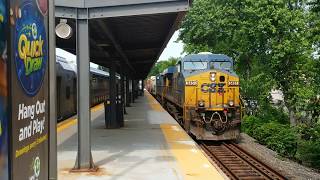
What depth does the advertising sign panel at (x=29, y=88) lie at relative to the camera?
2.97m

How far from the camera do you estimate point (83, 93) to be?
9.66m

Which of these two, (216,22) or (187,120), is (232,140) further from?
(216,22)

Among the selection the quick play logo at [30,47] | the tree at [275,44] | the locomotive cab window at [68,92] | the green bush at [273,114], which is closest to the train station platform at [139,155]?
the locomotive cab window at [68,92]

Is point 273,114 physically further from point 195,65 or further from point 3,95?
point 3,95

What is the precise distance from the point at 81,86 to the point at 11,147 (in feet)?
22.3

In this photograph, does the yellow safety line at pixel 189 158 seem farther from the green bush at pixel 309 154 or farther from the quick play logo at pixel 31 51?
the quick play logo at pixel 31 51

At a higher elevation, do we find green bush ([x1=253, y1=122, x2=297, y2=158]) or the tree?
the tree

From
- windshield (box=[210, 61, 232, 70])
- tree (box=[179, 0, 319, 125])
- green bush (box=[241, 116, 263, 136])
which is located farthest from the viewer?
tree (box=[179, 0, 319, 125])

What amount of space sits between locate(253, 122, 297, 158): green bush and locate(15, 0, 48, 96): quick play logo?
15.4m

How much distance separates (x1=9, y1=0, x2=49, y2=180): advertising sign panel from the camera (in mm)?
2969

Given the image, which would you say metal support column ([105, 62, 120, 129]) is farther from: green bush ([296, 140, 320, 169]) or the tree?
the tree

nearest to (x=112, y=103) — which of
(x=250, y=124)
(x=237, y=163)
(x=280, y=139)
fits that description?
(x=237, y=163)

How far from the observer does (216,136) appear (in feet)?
57.7

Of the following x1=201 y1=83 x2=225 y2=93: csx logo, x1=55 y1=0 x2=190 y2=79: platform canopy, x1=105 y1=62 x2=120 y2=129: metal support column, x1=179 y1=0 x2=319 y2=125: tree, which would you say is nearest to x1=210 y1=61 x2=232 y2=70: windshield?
x1=201 y1=83 x2=225 y2=93: csx logo
